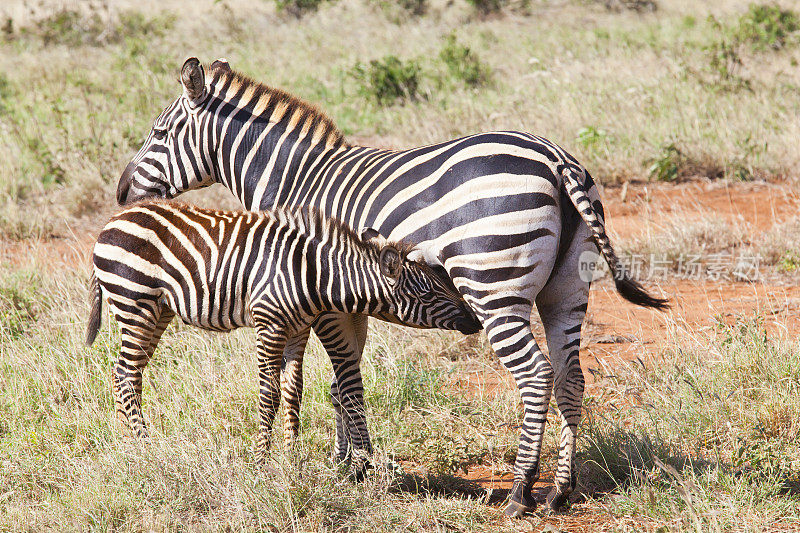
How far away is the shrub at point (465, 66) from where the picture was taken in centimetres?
1302

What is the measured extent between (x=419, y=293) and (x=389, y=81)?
29.5 feet

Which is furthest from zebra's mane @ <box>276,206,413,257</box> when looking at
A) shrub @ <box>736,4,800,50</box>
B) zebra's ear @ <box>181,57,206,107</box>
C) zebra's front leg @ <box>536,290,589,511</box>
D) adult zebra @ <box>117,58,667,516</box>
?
shrub @ <box>736,4,800,50</box>

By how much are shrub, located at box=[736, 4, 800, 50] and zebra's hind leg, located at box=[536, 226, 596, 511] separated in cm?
1052

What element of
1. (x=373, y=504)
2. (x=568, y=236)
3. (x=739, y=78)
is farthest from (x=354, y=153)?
(x=739, y=78)

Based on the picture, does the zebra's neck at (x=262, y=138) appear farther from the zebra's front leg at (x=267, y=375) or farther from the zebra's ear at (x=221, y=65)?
the zebra's front leg at (x=267, y=375)

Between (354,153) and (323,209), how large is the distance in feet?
1.58

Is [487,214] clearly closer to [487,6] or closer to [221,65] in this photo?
[221,65]

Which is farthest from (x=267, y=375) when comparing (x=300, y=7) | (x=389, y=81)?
(x=300, y=7)

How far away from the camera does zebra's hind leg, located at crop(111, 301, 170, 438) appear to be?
4.72 metres

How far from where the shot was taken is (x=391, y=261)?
13.2 feet

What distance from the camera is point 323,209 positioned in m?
4.68

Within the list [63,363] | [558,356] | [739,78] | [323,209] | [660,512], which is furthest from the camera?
[739,78]

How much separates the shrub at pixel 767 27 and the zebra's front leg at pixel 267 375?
1150 centimetres

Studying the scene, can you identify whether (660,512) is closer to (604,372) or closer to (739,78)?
(604,372)
